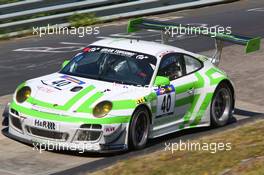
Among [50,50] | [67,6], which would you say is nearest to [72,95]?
[50,50]

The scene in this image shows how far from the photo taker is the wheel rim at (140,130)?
34.8ft

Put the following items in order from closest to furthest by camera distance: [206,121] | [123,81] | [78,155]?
[78,155], [123,81], [206,121]

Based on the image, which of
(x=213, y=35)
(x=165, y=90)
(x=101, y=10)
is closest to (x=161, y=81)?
(x=165, y=90)

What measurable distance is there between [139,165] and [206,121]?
2.79m

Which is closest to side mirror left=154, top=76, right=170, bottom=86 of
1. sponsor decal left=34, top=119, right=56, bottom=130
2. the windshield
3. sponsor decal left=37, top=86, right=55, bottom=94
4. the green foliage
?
the windshield

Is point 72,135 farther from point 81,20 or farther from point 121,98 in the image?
point 81,20

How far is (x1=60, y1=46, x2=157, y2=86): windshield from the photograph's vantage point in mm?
11242

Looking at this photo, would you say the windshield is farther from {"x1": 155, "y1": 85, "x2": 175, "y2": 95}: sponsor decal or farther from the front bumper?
the front bumper

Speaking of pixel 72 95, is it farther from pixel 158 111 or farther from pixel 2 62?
pixel 2 62

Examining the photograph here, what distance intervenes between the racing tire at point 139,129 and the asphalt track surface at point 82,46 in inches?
4.6

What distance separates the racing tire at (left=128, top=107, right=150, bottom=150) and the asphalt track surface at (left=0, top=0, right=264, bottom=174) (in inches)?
4.6

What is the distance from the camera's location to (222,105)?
1242cm

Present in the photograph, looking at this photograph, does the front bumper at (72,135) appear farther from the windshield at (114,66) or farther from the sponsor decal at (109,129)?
the windshield at (114,66)

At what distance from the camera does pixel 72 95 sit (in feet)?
34.7
